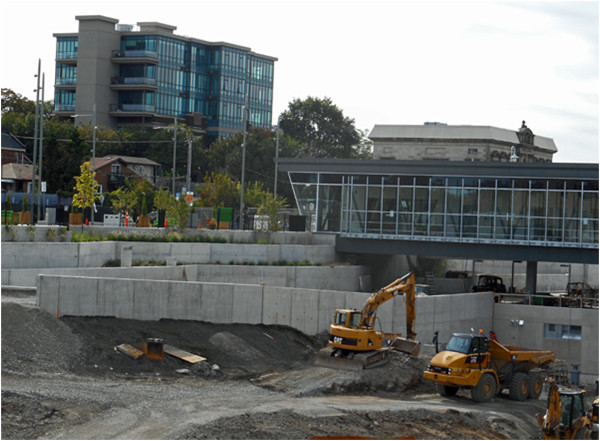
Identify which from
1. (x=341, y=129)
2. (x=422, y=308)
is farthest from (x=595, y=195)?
(x=341, y=129)

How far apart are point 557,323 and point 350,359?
17960 mm

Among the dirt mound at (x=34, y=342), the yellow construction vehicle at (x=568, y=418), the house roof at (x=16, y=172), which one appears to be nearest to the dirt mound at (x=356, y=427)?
the yellow construction vehicle at (x=568, y=418)

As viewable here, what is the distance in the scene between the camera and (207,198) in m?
80.4

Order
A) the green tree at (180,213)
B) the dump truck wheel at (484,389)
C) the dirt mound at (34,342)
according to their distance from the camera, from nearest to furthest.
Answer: the dirt mound at (34,342) < the dump truck wheel at (484,389) < the green tree at (180,213)

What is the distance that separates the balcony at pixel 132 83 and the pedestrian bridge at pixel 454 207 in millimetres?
75862

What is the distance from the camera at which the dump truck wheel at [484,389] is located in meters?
32.3

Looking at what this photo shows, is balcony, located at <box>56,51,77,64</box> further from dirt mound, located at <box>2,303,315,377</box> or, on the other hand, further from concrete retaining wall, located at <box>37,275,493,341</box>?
dirt mound, located at <box>2,303,315,377</box>

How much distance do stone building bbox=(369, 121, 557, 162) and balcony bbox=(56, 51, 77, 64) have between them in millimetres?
54094

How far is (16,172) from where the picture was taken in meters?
89.3

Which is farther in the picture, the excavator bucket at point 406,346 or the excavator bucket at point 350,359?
the excavator bucket at point 406,346

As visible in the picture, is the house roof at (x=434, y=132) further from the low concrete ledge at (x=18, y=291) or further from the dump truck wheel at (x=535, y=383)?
the dump truck wheel at (x=535, y=383)

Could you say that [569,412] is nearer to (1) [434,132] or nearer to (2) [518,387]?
(2) [518,387]

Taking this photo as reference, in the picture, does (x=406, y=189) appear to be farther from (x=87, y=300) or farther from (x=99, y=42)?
(x=99, y=42)

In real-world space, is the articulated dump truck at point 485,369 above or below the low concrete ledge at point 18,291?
below
